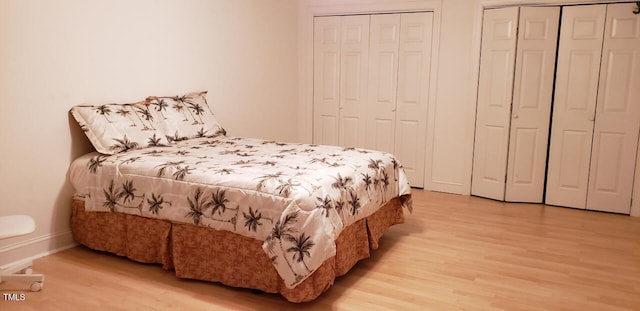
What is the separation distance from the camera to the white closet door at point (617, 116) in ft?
13.6

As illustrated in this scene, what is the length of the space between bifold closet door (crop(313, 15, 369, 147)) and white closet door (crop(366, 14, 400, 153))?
3.5 inches

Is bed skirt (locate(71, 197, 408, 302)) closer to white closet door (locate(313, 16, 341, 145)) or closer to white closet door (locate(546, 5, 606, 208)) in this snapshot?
white closet door (locate(546, 5, 606, 208))

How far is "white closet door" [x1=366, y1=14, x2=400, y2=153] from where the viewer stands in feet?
17.3

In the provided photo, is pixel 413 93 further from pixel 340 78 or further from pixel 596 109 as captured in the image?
pixel 596 109

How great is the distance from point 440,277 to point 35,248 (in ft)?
8.70

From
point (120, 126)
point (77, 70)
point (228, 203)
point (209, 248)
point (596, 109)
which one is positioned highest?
point (77, 70)

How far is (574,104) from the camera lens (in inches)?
174

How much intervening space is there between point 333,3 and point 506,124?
2396 mm

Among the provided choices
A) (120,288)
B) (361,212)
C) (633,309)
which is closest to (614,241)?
(633,309)

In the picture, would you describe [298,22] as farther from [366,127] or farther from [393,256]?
[393,256]

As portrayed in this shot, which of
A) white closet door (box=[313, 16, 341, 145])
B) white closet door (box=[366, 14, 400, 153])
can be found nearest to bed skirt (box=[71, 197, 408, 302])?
white closet door (box=[366, 14, 400, 153])

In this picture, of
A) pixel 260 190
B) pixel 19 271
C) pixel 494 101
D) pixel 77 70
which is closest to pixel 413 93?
pixel 494 101

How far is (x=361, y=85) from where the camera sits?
18.2 feet

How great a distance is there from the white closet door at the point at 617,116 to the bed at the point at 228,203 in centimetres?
206
